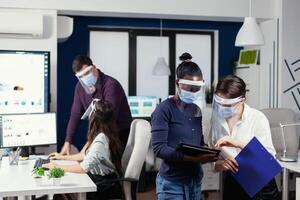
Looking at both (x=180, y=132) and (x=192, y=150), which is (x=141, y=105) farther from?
(x=192, y=150)

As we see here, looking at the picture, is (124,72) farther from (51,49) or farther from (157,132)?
(157,132)

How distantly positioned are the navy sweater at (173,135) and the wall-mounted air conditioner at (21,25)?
2.95 metres

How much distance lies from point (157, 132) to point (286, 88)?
385cm

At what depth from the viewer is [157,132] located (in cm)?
222

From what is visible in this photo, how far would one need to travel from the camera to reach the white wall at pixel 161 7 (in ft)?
16.6

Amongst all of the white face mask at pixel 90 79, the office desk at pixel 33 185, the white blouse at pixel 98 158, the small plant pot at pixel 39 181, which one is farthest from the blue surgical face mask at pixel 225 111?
the white face mask at pixel 90 79

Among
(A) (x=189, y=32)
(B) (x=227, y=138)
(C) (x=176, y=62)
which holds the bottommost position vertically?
(B) (x=227, y=138)

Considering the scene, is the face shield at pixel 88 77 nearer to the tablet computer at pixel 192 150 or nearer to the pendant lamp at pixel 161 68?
the tablet computer at pixel 192 150

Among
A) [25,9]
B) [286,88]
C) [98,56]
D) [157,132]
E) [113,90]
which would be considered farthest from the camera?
[98,56]

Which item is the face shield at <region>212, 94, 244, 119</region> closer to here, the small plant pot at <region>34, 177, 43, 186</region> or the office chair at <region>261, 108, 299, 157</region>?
the small plant pot at <region>34, 177, 43, 186</region>

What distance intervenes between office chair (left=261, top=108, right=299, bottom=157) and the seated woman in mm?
1476

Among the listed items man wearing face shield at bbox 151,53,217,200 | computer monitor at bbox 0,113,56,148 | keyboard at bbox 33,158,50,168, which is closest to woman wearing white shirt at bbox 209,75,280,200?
man wearing face shield at bbox 151,53,217,200

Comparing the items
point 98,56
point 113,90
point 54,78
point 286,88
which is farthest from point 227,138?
Result: point 98,56

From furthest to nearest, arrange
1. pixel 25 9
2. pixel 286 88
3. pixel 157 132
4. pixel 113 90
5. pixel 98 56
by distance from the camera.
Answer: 1. pixel 98 56
2. pixel 286 88
3. pixel 25 9
4. pixel 113 90
5. pixel 157 132
